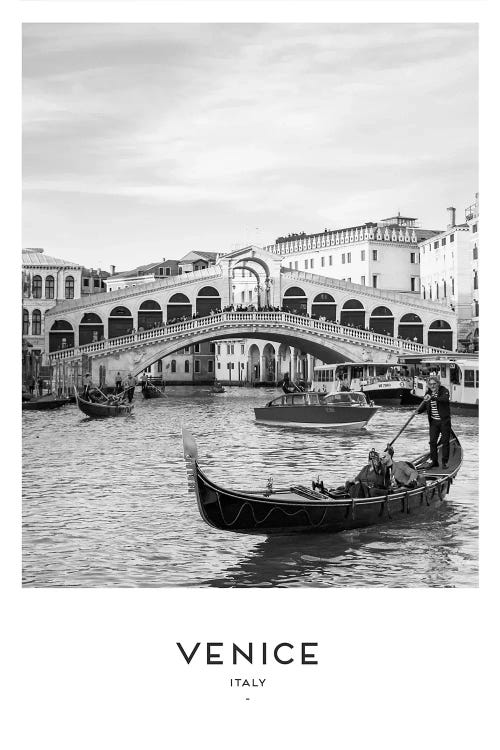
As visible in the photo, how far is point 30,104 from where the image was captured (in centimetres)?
292

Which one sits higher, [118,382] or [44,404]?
[118,382]

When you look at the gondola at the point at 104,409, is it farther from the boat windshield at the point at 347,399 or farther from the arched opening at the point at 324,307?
the arched opening at the point at 324,307

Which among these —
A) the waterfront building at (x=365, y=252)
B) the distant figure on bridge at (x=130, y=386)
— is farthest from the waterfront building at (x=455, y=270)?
the distant figure on bridge at (x=130, y=386)

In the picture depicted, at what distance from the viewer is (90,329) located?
265 inches

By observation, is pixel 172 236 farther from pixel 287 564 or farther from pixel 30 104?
pixel 287 564

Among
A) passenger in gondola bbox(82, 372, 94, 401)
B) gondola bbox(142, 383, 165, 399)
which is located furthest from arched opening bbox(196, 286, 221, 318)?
passenger in gondola bbox(82, 372, 94, 401)

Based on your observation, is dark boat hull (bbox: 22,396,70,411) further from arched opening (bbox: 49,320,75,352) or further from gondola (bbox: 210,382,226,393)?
gondola (bbox: 210,382,226,393)

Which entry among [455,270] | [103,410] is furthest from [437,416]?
[103,410]

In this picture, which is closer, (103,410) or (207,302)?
(103,410)

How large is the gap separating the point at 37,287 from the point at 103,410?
1600 millimetres

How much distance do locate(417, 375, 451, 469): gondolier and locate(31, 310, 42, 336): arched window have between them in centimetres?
214

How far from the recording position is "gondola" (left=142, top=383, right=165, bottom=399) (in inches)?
273

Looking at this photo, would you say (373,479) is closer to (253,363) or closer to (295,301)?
(295,301)

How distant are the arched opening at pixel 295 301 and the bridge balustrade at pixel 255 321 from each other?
54mm
